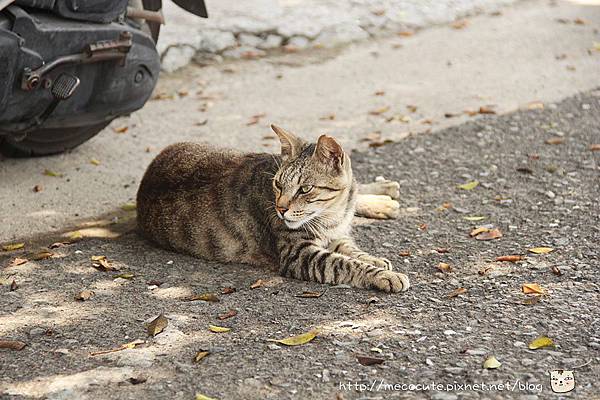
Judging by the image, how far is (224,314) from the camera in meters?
5.07

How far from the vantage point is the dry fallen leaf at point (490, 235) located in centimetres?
613

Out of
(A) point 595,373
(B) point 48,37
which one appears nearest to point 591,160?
(A) point 595,373

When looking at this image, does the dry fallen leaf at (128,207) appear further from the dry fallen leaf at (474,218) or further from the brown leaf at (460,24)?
the brown leaf at (460,24)

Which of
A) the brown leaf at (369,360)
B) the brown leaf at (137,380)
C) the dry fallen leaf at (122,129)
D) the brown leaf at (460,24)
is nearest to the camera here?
the brown leaf at (137,380)

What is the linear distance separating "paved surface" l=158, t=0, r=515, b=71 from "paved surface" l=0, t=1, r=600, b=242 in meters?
0.25

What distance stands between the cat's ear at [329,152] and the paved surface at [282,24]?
4993 millimetres

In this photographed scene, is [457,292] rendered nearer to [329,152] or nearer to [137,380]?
[329,152]

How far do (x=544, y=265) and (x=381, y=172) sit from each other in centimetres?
213

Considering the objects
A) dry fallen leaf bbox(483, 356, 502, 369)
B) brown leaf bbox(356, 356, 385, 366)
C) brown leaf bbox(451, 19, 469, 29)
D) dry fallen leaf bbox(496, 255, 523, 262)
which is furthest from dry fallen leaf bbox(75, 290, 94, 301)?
brown leaf bbox(451, 19, 469, 29)

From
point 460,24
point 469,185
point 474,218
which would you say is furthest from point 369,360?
point 460,24

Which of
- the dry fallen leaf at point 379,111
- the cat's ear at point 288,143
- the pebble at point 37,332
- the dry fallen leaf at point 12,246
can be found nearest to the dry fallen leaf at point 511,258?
the cat's ear at point 288,143

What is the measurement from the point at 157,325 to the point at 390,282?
1.29m

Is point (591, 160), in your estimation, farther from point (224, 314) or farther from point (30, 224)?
point (30, 224)

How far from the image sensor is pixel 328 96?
965 cm
